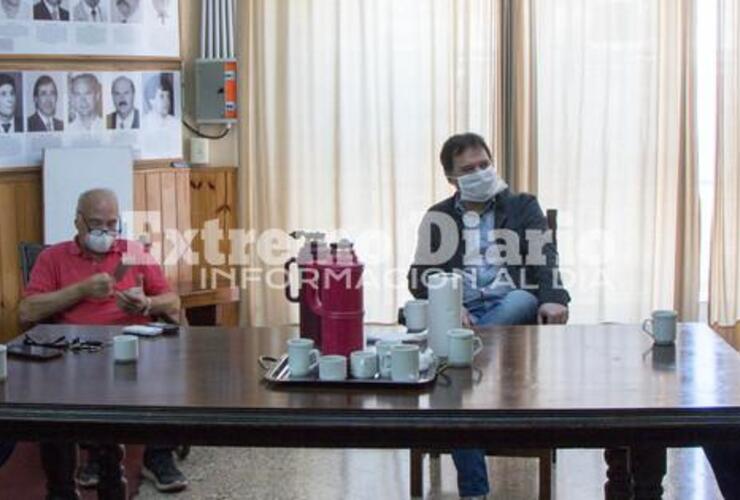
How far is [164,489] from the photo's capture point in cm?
365

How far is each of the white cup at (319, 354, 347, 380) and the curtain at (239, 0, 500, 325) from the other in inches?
115

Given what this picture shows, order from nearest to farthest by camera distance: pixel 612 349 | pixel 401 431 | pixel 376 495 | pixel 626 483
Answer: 1. pixel 401 431
2. pixel 612 349
3. pixel 626 483
4. pixel 376 495

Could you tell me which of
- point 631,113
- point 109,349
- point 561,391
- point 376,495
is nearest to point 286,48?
point 631,113

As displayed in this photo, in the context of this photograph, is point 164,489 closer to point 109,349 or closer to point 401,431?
point 109,349

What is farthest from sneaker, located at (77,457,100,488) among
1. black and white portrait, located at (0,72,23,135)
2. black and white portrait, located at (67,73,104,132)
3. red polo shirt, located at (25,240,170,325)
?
black and white portrait, located at (67,73,104,132)

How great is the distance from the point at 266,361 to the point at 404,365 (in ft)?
1.30

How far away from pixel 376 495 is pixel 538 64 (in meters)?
2.42

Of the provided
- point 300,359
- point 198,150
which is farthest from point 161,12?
point 300,359

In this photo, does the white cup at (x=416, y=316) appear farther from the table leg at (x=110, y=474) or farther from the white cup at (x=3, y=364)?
the white cup at (x=3, y=364)

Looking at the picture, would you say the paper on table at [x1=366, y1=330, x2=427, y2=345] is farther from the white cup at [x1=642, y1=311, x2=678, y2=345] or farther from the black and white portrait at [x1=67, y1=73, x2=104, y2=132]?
the black and white portrait at [x1=67, y1=73, x2=104, y2=132]

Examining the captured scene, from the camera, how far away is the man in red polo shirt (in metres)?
3.62

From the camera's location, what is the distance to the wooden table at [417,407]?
2.11 m

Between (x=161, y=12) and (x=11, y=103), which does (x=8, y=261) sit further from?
(x=161, y=12)

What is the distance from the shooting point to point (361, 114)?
5.25m
